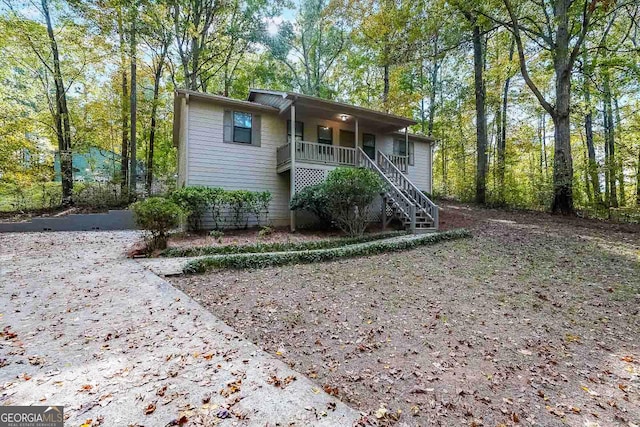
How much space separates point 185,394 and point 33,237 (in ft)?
36.7

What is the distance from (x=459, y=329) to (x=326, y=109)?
389 inches

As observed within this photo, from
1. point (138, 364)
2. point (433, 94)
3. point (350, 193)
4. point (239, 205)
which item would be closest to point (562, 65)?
point (350, 193)

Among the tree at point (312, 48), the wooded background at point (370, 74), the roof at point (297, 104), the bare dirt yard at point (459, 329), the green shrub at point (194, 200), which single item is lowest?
the bare dirt yard at point (459, 329)

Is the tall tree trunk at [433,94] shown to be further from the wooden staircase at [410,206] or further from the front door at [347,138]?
the wooden staircase at [410,206]

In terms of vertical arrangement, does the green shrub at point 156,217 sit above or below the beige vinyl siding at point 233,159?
below

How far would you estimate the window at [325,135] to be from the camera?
44.7 feet

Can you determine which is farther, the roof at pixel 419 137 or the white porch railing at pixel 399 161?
the roof at pixel 419 137

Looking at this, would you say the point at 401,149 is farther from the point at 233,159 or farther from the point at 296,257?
the point at 296,257

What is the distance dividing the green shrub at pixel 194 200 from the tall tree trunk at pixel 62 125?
8542 millimetres

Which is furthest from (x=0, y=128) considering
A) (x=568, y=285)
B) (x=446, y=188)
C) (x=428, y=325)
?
(x=446, y=188)

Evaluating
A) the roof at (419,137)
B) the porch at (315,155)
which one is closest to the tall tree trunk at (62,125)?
the porch at (315,155)

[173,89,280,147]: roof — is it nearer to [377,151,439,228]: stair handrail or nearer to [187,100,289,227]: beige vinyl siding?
[187,100,289,227]: beige vinyl siding

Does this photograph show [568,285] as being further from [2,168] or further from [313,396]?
[2,168]

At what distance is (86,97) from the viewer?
17047mm
